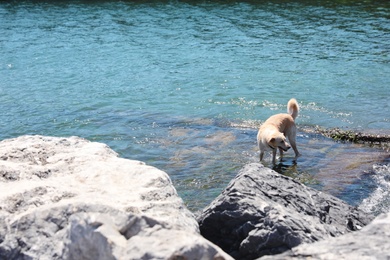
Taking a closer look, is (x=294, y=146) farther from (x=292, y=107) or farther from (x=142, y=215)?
(x=142, y=215)

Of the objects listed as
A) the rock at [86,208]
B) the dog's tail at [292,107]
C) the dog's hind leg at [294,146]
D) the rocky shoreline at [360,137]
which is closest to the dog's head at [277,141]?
the dog's hind leg at [294,146]

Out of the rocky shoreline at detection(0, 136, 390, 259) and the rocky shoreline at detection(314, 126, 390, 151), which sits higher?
the rocky shoreline at detection(0, 136, 390, 259)

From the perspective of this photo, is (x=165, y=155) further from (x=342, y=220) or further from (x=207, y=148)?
(x=342, y=220)

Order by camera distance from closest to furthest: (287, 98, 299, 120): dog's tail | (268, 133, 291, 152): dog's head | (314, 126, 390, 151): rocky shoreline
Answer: (268, 133, 291, 152): dog's head < (287, 98, 299, 120): dog's tail < (314, 126, 390, 151): rocky shoreline

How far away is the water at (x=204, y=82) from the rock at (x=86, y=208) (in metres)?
3.54

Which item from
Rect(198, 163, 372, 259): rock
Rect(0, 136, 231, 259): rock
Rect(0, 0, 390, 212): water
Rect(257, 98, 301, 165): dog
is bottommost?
Rect(0, 0, 390, 212): water

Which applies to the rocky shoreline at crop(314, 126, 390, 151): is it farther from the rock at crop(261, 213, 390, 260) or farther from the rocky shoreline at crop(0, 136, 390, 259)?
the rock at crop(261, 213, 390, 260)

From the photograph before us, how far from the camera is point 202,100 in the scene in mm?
15016

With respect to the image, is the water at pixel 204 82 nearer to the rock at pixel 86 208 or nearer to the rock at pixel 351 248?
the rock at pixel 86 208

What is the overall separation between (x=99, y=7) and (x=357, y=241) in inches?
1000

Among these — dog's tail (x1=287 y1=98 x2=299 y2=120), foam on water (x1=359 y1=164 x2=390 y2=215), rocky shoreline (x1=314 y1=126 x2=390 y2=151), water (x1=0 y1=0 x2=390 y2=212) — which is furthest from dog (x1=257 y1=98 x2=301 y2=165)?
foam on water (x1=359 y1=164 x2=390 y2=215)

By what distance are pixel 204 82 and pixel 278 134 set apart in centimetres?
627

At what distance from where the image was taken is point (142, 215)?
4.41 metres

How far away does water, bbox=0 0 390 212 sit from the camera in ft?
36.8
